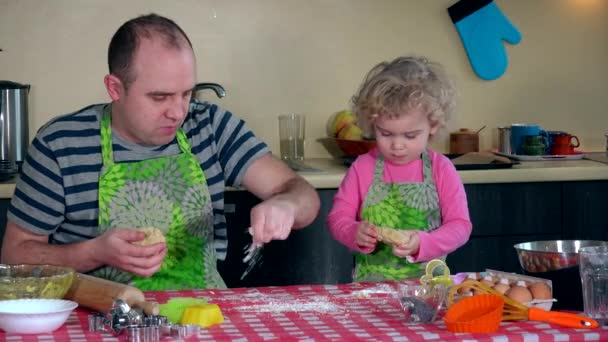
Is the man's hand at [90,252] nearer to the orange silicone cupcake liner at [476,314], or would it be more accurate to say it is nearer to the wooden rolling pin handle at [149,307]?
the wooden rolling pin handle at [149,307]

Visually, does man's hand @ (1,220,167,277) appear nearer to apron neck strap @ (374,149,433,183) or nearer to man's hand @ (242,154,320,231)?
man's hand @ (242,154,320,231)

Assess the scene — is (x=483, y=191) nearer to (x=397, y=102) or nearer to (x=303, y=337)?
(x=397, y=102)

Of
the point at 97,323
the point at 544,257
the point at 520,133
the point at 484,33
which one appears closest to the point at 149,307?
the point at 97,323

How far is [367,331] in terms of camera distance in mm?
1725

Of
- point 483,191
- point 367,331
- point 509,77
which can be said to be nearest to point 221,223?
point 367,331

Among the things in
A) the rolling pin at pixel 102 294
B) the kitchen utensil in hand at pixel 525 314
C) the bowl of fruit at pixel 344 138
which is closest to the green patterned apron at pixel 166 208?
the rolling pin at pixel 102 294

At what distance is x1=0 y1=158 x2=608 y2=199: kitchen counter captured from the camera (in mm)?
3164

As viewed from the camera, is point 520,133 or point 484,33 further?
point 484,33

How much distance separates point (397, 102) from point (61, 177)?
80cm

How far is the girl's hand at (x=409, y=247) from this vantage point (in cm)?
231

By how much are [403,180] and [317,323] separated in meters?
0.87

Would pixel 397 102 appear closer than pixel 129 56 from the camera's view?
No

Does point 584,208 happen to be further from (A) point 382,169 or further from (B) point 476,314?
(B) point 476,314

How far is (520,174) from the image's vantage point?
10.7ft
